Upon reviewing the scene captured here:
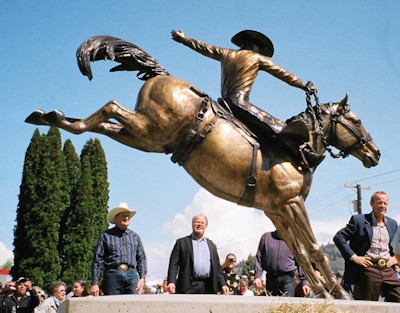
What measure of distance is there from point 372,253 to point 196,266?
2380 mm

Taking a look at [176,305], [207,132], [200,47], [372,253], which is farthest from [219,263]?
[176,305]

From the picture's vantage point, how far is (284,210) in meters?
6.39

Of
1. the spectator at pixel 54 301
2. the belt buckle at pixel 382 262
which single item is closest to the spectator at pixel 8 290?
the spectator at pixel 54 301

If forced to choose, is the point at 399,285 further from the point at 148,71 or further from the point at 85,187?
the point at 85,187

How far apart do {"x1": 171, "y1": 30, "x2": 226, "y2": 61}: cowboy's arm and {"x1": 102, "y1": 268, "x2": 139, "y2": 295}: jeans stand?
3.25 m

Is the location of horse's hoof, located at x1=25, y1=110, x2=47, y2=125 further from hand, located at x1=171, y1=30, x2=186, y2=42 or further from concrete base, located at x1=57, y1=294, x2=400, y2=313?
concrete base, located at x1=57, y1=294, x2=400, y2=313

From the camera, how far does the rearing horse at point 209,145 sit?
6297 millimetres

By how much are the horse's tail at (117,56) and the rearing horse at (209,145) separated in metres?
0.01

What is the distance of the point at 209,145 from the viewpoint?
6316 mm

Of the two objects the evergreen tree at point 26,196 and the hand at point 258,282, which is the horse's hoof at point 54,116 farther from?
the evergreen tree at point 26,196

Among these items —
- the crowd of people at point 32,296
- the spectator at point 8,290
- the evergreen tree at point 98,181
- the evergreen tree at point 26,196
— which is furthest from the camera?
the evergreen tree at point 98,181

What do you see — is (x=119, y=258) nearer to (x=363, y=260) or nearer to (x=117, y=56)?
(x=117, y=56)

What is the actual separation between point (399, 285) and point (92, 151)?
34739 millimetres

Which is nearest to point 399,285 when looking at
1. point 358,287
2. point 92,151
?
point 358,287
